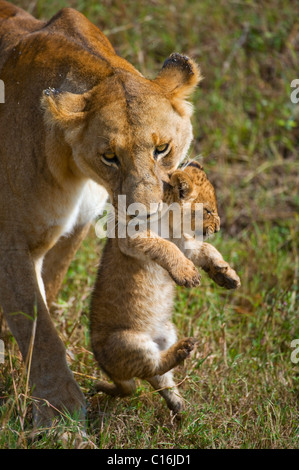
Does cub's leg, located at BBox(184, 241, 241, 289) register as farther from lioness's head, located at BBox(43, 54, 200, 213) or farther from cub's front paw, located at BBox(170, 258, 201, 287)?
lioness's head, located at BBox(43, 54, 200, 213)

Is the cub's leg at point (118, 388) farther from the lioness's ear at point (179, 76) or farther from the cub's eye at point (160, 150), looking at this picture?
the lioness's ear at point (179, 76)

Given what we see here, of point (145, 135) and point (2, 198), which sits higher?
point (145, 135)

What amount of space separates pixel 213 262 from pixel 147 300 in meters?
0.38

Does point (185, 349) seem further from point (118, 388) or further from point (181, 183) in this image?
point (181, 183)

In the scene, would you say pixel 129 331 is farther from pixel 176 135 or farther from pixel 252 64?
pixel 252 64

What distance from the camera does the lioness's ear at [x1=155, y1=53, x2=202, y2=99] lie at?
12.3 feet

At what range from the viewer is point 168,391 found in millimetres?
3877

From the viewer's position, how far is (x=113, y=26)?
699 centimetres

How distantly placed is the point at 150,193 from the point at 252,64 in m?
4.07

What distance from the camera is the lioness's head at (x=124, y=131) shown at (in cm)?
329

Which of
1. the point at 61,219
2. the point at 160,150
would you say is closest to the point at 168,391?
the point at 61,219

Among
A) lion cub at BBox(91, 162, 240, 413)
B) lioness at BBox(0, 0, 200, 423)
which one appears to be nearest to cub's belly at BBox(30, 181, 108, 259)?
lioness at BBox(0, 0, 200, 423)

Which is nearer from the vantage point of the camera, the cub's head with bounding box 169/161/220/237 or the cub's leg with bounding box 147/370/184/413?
the cub's head with bounding box 169/161/220/237
